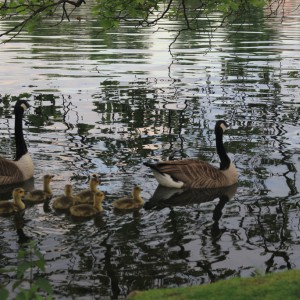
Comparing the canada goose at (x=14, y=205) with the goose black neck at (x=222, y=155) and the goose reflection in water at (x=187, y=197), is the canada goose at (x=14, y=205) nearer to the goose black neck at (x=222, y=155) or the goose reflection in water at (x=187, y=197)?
the goose reflection in water at (x=187, y=197)

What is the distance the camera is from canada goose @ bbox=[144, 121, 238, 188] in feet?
52.2

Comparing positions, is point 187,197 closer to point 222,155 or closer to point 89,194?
point 222,155

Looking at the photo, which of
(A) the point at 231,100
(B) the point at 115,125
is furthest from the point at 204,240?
(A) the point at 231,100

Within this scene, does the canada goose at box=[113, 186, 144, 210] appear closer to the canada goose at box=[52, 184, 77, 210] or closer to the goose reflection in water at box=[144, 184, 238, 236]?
the goose reflection in water at box=[144, 184, 238, 236]

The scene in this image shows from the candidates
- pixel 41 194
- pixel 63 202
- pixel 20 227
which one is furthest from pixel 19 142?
pixel 20 227

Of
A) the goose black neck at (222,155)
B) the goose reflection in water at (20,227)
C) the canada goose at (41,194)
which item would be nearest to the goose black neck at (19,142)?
the canada goose at (41,194)

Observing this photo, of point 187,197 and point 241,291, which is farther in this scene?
point 187,197

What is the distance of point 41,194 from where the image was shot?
14.6m

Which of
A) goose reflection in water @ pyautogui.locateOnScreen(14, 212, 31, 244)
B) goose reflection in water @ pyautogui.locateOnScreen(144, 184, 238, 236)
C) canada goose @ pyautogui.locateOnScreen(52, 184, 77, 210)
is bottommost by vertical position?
goose reflection in water @ pyautogui.locateOnScreen(144, 184, 238, 236)

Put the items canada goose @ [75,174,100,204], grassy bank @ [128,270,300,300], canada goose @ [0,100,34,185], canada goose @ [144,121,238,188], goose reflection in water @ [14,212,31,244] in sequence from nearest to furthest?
1. grassy bank @ [128,270,300,300]
2. goose reflection in water @ [14,212,31,244]
3. canada goose @ [75,174,100,204]
4. canada goose @ [144,121,238,188]
5. canada goose @ [0,100,34,185]

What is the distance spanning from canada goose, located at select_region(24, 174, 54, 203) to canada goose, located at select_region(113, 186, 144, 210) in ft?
5.21

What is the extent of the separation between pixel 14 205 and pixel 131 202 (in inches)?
89.9

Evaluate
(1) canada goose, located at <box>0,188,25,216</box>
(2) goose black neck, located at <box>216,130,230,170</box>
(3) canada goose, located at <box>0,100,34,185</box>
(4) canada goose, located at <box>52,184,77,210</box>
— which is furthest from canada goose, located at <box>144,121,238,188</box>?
(1) canada goose, located at <box>0,188,25,216</box>

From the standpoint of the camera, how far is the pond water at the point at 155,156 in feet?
36.7
